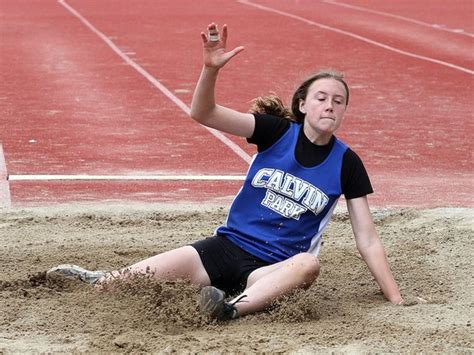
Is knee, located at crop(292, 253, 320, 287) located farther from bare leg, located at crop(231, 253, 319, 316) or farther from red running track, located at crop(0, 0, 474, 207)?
red running track, located at crop(0, 0, 474, 207)

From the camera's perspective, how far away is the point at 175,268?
4996 millimetres

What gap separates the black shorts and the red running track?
188 cm

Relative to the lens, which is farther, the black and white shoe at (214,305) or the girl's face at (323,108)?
the girl's face at (323,108)

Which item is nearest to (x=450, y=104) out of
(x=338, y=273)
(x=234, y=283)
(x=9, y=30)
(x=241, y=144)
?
(x=241, y=144)

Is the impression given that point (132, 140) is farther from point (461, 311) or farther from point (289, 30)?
point (289, 30)

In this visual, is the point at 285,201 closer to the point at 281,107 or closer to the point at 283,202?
the point at 283,202

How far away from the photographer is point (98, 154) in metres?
8.79

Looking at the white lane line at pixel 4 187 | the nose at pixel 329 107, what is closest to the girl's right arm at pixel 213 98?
the nose at pixel 329 107

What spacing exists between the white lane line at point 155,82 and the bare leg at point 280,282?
12.6 ft

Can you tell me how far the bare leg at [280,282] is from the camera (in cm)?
470

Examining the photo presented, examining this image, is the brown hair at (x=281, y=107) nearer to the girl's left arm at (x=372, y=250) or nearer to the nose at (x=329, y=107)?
the nose at (x=329, y=107)

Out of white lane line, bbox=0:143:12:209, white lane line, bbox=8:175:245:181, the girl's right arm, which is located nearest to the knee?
the girl's right arm

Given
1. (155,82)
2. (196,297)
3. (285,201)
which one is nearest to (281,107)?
(285,201)

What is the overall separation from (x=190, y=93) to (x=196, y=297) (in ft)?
23.8
